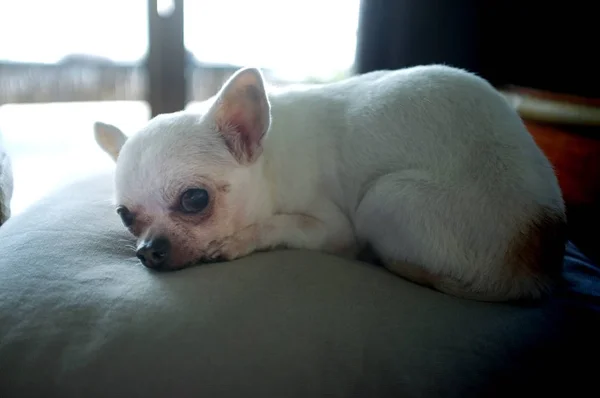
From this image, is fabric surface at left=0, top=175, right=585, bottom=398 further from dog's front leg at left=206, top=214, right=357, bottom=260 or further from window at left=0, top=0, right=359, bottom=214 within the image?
window at left=0, top=0, right=359, bottom=214

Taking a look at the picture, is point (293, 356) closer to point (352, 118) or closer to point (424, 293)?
point (424, 293)

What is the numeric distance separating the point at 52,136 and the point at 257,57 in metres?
1.21

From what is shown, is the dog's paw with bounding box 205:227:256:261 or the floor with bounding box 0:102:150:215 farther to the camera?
the floor with bounding box 0:102:150:215

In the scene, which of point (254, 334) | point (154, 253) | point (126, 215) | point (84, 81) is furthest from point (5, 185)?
point (84, 81)

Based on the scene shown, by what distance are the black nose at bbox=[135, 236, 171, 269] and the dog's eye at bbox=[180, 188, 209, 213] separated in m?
0.11

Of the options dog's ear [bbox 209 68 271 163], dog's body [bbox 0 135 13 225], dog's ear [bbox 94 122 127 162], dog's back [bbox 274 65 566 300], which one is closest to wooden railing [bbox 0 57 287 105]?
dog's body [bbox 0 135 13 225]

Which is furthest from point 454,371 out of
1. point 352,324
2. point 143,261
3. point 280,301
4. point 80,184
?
point 80,184

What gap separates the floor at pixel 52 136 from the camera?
94.8 inches

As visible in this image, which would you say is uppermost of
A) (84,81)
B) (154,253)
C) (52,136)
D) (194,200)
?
(84,81)

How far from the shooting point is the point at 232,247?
49.4 inches

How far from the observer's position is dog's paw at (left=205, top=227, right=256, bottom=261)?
1234 millimetres

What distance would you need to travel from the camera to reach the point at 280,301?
3.35 feet

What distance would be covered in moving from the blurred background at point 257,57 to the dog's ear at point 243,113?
0.82 metres

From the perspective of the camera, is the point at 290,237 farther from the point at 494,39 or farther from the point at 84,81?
the point at 494,39
